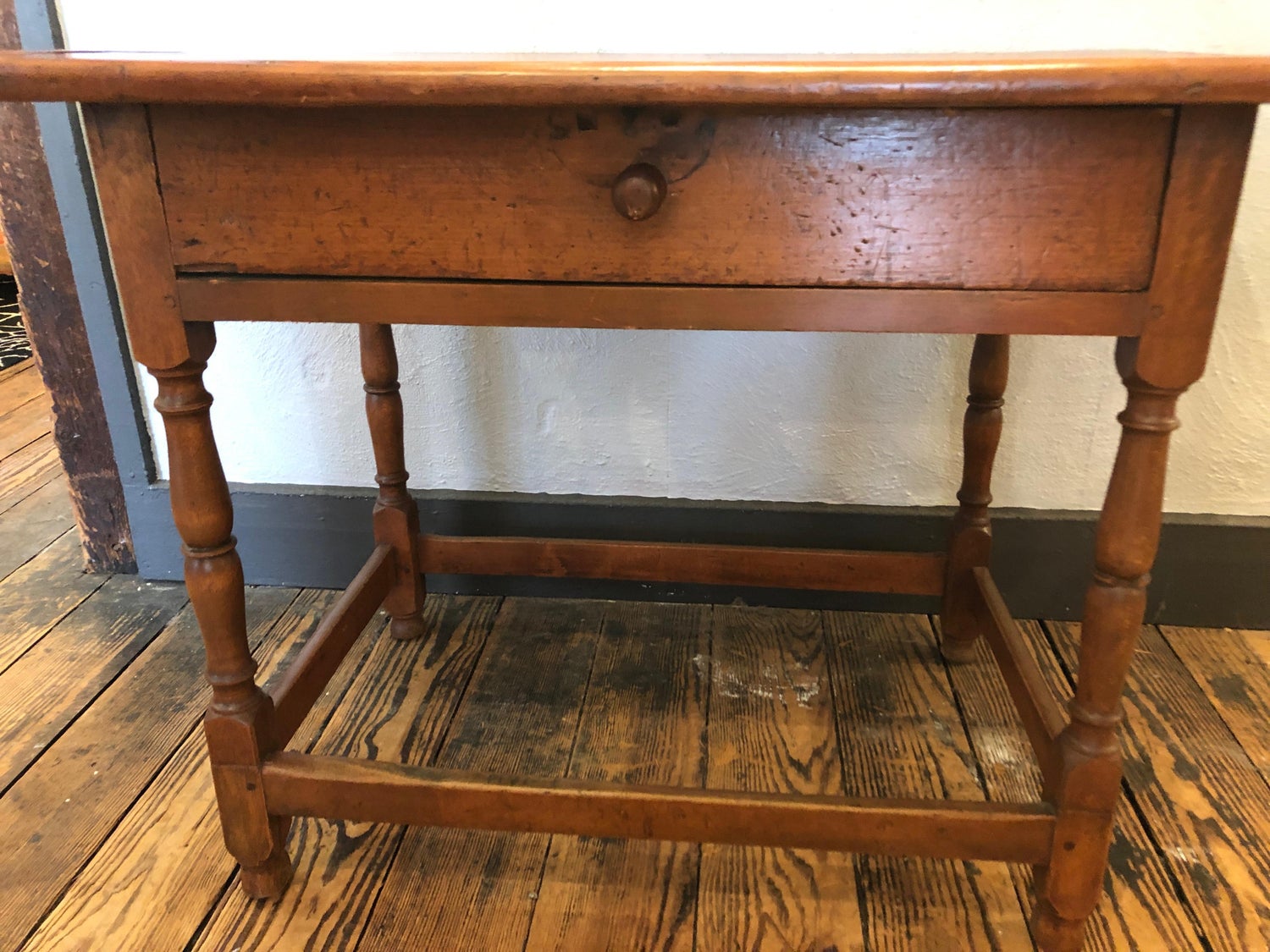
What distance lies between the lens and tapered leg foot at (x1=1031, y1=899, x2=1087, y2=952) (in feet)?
2.67

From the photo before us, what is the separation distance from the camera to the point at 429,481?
53.2 inches

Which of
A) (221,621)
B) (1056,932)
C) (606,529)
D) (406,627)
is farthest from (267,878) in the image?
(1056,932)

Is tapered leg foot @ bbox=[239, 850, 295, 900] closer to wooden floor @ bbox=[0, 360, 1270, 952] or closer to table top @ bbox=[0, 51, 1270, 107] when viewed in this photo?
wooden floor @ bbox=[0, 360, 1270, 952]

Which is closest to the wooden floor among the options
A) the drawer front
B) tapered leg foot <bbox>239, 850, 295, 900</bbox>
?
tapered leg foot <bbox>239, 850, 295, 900</bbox>

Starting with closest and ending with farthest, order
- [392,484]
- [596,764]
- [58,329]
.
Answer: [596,764] < [392,484] < [58,329]

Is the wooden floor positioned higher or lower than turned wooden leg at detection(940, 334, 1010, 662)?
lower

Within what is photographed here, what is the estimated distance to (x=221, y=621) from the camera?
80 centimetres

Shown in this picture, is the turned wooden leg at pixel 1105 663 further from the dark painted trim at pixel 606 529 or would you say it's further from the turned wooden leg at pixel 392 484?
the turned wooden leg at pixel 392 484

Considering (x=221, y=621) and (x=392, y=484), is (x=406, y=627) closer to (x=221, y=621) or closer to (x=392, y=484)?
(x=392, y=484)

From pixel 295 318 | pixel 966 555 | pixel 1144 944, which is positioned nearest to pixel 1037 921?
pixel 1144 944

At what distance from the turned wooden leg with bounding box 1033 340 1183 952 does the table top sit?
0.19 m

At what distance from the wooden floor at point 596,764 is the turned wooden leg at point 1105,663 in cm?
8

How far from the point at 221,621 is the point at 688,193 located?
20.9 inches

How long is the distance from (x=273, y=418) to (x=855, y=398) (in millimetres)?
825
